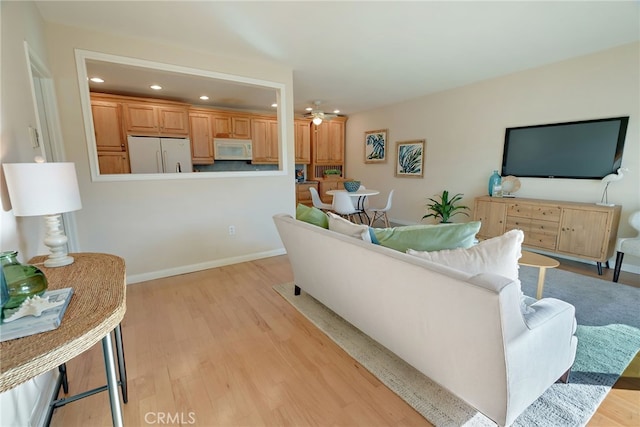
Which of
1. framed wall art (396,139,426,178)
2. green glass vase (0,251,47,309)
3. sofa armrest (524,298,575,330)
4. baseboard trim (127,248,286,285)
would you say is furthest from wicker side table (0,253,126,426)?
framed wall art (396,139,426,178)

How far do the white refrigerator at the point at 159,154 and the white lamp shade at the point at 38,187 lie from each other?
3.70 m

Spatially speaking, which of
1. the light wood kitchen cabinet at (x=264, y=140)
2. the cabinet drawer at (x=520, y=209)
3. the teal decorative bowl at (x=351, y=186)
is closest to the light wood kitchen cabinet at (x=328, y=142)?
the light wood kitchen cabinet at (x=264, y=140)

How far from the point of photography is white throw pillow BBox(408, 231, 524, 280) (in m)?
1.34

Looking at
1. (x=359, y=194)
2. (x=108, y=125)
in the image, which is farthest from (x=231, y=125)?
(x=359, y=194)

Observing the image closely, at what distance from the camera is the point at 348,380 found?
160cm

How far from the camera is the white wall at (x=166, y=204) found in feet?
8.36

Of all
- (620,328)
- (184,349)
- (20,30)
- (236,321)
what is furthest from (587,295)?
(20,30)

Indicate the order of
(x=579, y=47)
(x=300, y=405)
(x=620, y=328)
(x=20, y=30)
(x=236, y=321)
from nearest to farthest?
(x=300, y=405)
(x=20, y=30)
(x=620, y=328)
(x=236, y=321)
(x=579, y=47)

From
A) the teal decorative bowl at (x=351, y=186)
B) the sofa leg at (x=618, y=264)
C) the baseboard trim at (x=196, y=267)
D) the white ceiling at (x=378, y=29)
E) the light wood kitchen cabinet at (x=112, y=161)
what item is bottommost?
the baseboard trim at (x=196, y=267)

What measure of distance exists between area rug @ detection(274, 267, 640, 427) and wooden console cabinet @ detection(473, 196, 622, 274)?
21.1 inches

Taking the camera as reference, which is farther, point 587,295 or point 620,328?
point 587,295

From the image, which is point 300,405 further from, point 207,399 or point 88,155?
point 88,155

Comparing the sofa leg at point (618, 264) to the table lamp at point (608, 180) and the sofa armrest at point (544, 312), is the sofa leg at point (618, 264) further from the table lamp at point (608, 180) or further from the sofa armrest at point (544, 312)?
the sofa armrest at point (544, 312)

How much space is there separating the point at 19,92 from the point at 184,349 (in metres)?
1.81
